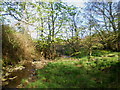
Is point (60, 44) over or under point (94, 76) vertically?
over

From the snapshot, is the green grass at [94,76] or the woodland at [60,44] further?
the woodland at [60,44]

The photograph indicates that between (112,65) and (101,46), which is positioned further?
(101,46)

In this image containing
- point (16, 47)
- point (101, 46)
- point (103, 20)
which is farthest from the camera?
point (16, 47)

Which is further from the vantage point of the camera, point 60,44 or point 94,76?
point 60,44

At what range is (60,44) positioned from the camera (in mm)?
5133

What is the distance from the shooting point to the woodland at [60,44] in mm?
2387

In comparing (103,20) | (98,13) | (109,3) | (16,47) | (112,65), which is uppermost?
(109,3)

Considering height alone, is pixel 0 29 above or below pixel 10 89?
above

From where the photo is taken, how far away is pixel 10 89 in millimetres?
2600

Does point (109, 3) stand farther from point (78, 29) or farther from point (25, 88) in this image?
point (25, 88)

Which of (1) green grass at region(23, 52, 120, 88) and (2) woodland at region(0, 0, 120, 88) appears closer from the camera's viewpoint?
(1) green grass at region(23, 52, 120, 88)

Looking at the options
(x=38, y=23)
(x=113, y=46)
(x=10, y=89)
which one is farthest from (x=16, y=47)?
(x=113, y=46)

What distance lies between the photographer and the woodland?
7.83 feet

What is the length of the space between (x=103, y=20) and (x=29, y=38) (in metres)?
4.47
